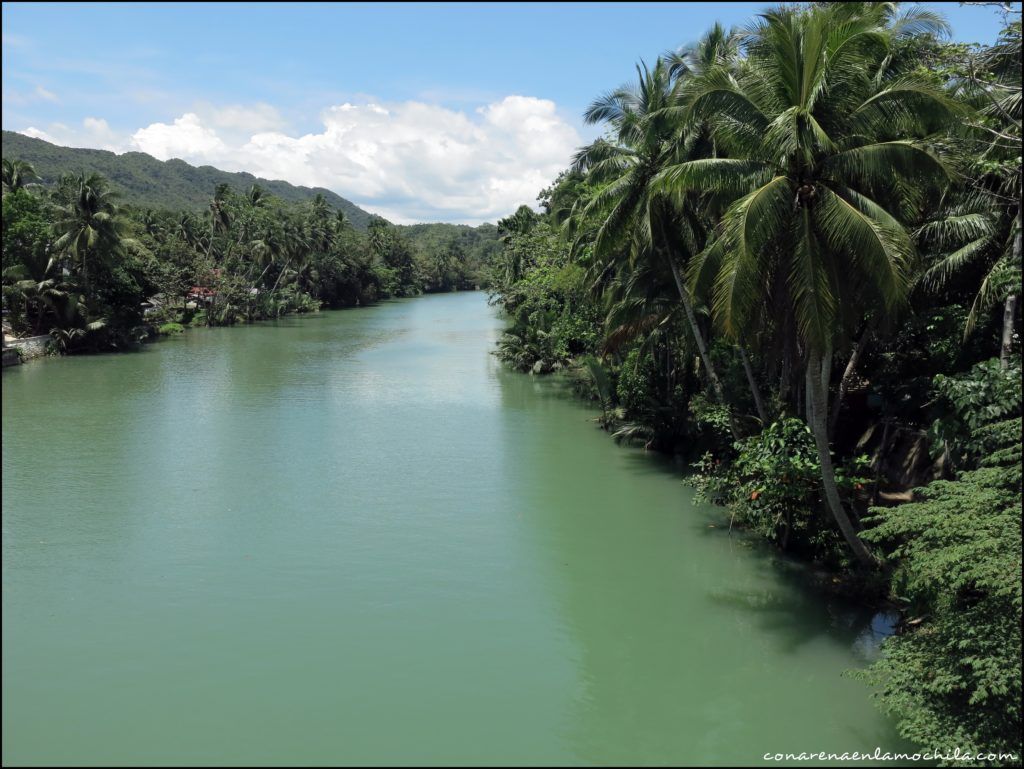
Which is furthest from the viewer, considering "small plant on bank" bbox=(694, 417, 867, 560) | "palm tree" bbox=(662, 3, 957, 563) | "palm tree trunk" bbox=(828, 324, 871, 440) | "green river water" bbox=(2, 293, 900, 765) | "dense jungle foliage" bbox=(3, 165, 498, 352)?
"dense jungle foliage" bbox=(3, 165, 498, 352)

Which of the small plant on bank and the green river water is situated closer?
the green river water

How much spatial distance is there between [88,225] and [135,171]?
96093 millimetres

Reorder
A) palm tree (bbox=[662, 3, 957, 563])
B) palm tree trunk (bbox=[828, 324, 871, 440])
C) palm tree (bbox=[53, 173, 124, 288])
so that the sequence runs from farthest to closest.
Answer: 1. palm tree (bbox=[53, 173, 124, 288])
2. palm tree trunk (bbox=[828, 324, 871, 440])
3. palm tree (bbox=[662, 3, 957, 563])

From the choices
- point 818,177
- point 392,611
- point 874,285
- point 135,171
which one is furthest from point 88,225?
point 135,171

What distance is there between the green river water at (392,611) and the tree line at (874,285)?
54.5 inches

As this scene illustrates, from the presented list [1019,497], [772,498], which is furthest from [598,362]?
[1019,497]

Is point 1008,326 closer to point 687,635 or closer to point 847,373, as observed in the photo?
point 847,373

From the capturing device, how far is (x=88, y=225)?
3719 centimetres

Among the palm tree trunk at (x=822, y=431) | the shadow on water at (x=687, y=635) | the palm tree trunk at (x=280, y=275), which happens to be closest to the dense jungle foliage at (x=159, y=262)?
the palm tree trunk at (x=280, y=275)

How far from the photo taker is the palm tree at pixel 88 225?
36750 mm

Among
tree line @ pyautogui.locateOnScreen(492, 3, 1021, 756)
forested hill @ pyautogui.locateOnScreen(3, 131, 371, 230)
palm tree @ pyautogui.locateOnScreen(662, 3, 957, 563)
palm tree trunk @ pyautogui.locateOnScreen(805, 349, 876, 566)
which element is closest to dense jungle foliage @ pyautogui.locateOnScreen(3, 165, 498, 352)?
forested hill @ pyautogui.locateOnScreen(3, 131, 371, 230)

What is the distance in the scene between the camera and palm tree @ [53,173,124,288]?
36.8 metres

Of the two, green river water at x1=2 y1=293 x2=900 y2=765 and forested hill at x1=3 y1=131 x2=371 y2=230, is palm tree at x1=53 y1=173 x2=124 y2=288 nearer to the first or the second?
green river water at x1=2 y1=293 x2=900 y2=765

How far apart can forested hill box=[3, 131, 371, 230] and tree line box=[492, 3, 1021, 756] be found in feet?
269
